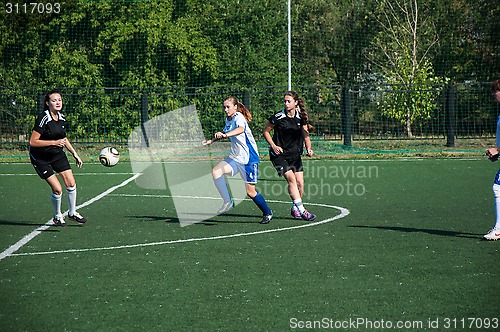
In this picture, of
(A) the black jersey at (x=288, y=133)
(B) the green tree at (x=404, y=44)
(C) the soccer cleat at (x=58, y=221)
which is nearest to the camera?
(C) the soccer cleat at (x=58, y=221)

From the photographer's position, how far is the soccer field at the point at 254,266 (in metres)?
6.18

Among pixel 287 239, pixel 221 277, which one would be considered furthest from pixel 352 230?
pixel 221 277

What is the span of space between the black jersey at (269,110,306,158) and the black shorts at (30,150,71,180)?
3190mm

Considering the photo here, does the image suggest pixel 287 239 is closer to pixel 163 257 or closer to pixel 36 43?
pixel 163 257

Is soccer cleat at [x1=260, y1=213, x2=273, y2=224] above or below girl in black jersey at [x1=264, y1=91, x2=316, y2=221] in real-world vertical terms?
below

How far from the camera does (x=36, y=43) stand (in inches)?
1394

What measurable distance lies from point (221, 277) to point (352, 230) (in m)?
3.55

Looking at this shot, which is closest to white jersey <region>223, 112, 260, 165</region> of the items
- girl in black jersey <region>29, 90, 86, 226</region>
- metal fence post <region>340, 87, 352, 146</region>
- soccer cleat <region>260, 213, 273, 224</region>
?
soccer cleat <region>260, 213, 273, 224</region>

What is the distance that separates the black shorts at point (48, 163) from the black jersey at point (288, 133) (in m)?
3.19

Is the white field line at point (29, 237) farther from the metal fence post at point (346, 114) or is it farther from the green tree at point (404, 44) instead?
the green tree at point (404, 44)

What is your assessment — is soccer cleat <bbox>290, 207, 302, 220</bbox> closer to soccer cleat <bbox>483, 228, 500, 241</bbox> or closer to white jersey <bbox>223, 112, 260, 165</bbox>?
white jersey <bbox>223, 112, 260, 165</bbox>

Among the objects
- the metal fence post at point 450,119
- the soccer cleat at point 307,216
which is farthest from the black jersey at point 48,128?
the metal fence post at point 450,119

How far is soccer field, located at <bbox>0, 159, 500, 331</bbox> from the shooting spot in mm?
6180

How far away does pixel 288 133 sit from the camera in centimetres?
1212
